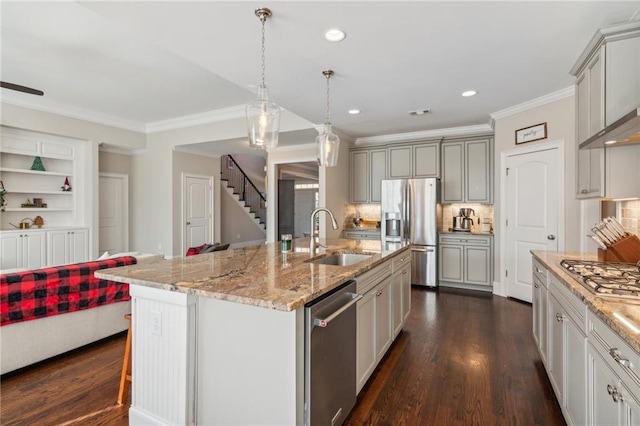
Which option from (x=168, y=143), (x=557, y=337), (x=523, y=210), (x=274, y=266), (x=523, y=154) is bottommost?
(x=557, y=337)

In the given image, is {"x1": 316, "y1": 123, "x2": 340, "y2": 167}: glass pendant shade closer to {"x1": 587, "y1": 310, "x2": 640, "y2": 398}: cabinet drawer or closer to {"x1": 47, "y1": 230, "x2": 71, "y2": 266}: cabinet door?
{"x1": 587, "y1": 310, "x2": 640, "y2": 398}: cabinet drawer

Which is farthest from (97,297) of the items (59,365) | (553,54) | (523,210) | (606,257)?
(523,210)

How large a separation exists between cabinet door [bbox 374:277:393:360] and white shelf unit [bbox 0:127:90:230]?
5.75m

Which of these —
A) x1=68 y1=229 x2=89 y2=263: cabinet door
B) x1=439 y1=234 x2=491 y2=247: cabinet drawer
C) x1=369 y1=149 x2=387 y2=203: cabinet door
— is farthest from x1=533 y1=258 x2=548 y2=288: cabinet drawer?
x1=68 y1=229 x2=89 y2=263: cabinet door

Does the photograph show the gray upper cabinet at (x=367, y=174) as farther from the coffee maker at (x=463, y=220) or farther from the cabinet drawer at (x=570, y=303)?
the cabinet drawer at (x=570, y=303)

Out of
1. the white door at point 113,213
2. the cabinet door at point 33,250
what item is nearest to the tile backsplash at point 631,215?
the cabinet door at point 33,250

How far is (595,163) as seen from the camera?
7.89 feet

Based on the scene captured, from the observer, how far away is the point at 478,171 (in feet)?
16.9

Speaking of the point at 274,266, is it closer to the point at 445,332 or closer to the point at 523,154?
the point at 445,332

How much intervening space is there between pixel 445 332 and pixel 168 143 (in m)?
6.02

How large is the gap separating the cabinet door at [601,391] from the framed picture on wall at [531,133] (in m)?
3.39

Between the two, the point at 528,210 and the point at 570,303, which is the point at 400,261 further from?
the point at 528,210

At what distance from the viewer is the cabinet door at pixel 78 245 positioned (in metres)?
5.54

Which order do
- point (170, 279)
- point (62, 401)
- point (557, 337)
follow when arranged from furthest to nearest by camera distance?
point (62, 401)
point (557, 337)
point (170, 279)
